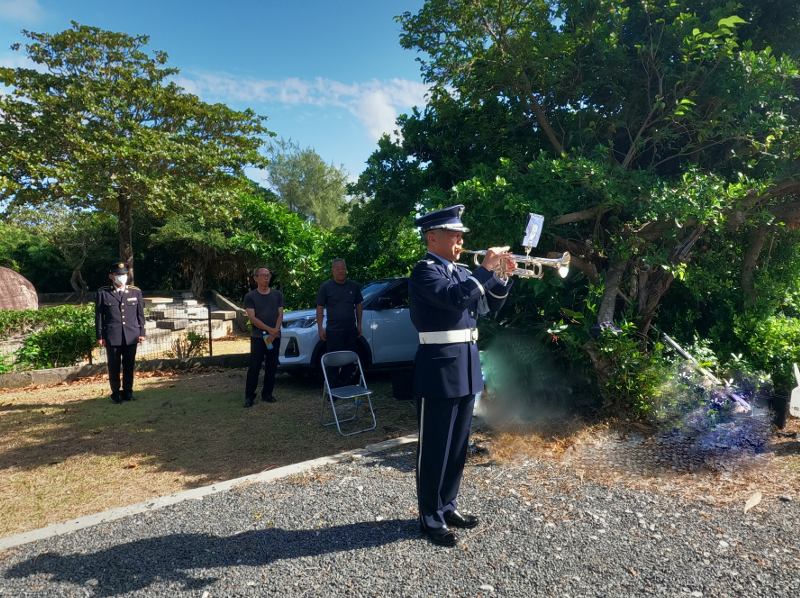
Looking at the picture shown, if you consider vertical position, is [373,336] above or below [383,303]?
below

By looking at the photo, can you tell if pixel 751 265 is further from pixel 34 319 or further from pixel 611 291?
pixel 34 319

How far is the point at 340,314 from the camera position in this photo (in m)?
6.46

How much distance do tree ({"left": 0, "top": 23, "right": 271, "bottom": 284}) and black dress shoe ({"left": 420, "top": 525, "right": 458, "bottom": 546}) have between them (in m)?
16.0

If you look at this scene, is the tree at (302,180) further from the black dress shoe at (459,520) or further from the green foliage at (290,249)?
the black dress shoe at (459,520)

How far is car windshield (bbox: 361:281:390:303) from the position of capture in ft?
25.2

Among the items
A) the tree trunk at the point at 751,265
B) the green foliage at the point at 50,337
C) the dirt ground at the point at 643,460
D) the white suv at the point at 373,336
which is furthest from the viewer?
the green foliage at the point at 50,337

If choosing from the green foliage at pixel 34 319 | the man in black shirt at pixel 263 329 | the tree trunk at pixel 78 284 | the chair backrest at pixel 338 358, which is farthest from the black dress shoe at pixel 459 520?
the tree trunk at pixel 78 284

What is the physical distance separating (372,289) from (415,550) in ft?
17.4

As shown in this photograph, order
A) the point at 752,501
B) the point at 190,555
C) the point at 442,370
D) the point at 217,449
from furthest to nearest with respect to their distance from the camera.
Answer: the point at 217,449 < the point at 752,501 < the point at 442,370 < the point at 190,555

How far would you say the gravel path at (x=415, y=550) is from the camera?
2.65m

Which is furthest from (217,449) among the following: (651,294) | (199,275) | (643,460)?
(199,275)

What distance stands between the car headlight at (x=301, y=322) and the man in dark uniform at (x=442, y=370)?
4.36 meters

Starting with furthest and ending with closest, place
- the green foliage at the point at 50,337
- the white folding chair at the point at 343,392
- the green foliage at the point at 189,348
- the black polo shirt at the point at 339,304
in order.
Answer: the green foliage at the point at 189,348 < the green foliage at the point at 50,337 < the black polo shirt at the point at 339,304 < the white folding chair at the point at 343,392

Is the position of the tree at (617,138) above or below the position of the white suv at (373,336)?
above
